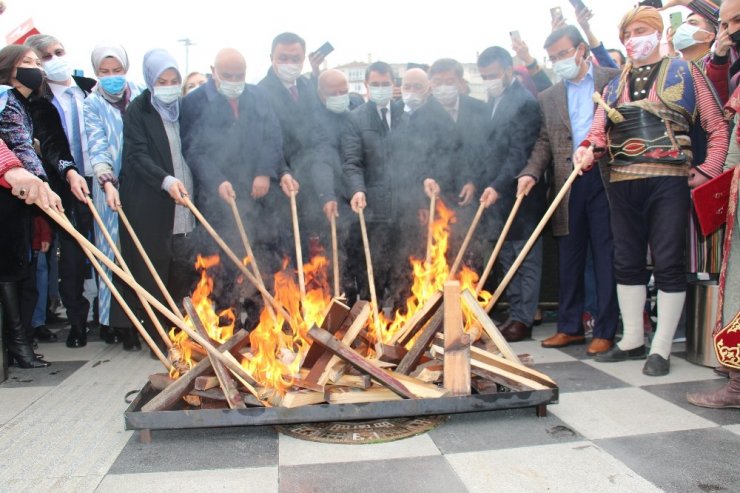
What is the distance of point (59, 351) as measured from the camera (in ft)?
15.9

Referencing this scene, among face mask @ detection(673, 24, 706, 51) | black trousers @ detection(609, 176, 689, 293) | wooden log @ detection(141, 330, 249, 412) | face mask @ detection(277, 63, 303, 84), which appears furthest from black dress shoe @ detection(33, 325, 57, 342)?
face mask @ detection(673, 24, 706, 51)

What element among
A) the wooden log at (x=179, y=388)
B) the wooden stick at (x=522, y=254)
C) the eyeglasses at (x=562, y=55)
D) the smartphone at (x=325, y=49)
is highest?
the smartphone at (x=325, y=49)

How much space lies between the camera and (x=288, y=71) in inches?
200

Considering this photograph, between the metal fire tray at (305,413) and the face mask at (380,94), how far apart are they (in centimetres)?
309

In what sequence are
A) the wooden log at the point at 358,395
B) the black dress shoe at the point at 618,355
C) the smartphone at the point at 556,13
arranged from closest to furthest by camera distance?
the wooden log at the point at 358,395, the black dress shoe at the point at 618,355, the smartphone at the point at 556,13

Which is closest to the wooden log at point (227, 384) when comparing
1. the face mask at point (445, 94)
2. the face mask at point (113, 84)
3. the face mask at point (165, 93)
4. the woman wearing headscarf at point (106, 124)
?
the woman wearing headscarf at point (106, 124)

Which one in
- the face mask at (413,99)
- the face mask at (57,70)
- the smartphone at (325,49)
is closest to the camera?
the face mask at (57,70)

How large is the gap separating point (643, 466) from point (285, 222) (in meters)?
3.30

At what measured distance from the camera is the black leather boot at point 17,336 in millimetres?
4270

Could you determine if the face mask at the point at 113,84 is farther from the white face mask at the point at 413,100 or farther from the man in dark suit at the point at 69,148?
the white face mask at the point at 413,100

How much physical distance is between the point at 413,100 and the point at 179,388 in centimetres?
332

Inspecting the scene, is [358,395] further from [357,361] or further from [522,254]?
[522,254]

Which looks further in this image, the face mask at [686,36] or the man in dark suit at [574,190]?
the face mask at [686,36]

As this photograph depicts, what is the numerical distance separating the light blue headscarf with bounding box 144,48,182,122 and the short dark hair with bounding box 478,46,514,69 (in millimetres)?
2447
